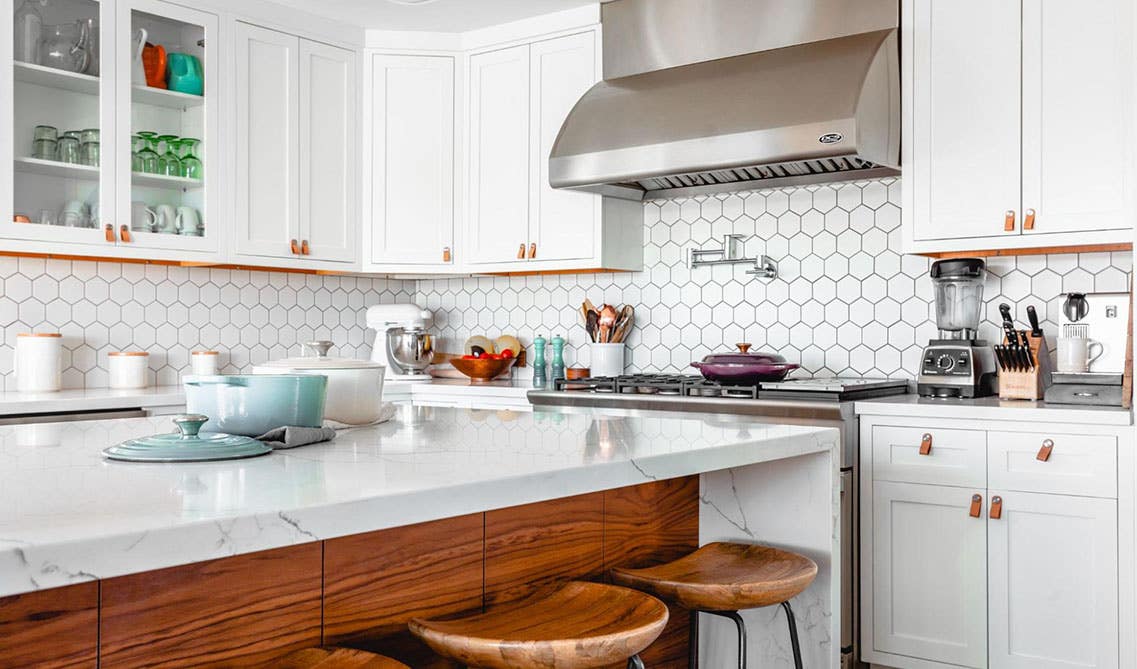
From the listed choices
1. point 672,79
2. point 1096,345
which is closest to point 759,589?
point 1096,345

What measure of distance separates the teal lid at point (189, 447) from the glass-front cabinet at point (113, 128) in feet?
7.32

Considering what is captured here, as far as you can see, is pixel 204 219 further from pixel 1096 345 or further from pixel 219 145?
pixel 1096 345

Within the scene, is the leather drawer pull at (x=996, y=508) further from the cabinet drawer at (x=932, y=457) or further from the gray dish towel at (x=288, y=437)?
the gray dish towel at (x=288, y=437)

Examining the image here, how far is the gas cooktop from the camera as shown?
3.05m

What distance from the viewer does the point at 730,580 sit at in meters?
1.78

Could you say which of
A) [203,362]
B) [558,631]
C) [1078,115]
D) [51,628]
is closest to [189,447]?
[51,628]

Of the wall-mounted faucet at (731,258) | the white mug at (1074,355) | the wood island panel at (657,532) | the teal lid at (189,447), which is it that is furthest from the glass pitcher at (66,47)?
the white mug at (1074,355)

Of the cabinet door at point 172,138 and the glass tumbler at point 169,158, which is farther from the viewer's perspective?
the glass tumbler at point 169,158

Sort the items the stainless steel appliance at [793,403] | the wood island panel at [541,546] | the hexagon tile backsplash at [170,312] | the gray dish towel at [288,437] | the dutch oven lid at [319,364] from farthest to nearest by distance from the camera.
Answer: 1. the hexagon tile backsplash at [170,312]
2. the stainless steel appliance at [793,403]
3. the dutch oven lid at [319,364]
4. the wood island panel at [541,546]
5. the gray dish towel at [288,437]

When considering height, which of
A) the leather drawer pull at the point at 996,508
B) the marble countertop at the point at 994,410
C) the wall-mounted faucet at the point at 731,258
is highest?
the wall-mounted faucet at the point at 731,258

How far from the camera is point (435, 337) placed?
480 centimetres

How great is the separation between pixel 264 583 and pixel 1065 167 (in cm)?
257

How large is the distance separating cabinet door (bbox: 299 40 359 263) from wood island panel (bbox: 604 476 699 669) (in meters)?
2.40

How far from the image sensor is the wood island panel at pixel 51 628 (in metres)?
1.10
